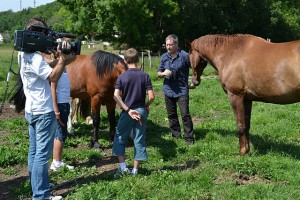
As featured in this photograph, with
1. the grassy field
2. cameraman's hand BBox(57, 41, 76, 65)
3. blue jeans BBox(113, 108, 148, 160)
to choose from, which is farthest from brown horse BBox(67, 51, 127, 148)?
A: cameraman's hand BBox(57, 41, 76, 65)

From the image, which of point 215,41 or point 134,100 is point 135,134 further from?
point 215,41

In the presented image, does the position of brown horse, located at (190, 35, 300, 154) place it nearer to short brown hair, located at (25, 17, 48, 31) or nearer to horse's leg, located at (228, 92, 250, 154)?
horse's leg, located at (228, 92, 250, 154)

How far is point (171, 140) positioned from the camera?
7.09m

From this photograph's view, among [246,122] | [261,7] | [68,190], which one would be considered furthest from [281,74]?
[261,7]

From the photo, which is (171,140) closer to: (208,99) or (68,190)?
(68,190)

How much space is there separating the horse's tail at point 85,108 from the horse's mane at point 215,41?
2.92m

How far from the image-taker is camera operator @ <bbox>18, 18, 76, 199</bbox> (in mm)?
3873

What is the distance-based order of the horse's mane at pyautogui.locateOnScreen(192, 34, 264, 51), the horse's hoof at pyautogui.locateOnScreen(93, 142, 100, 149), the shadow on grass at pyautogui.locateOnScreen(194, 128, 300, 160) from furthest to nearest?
1. the horse's hoof at pyautogui.locateOnScreen(93, 142, 100, 149)
2. the horse's mane at pyautogui.locateOnScreen(192, 34, 264, 51)
3. the shadow on grass at pyautogui.locateOnScreen(194, 128, 300, 160)

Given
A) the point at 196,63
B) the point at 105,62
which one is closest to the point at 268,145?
the point at 196,63

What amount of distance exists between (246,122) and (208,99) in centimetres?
484

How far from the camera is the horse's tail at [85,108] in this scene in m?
8.47

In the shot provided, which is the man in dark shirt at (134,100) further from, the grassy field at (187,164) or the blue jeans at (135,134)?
the grassy field at (187,164)

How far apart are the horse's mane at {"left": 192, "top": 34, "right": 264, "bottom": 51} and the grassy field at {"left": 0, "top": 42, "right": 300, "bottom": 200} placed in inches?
66.6

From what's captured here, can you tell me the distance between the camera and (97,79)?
22.8 ft
